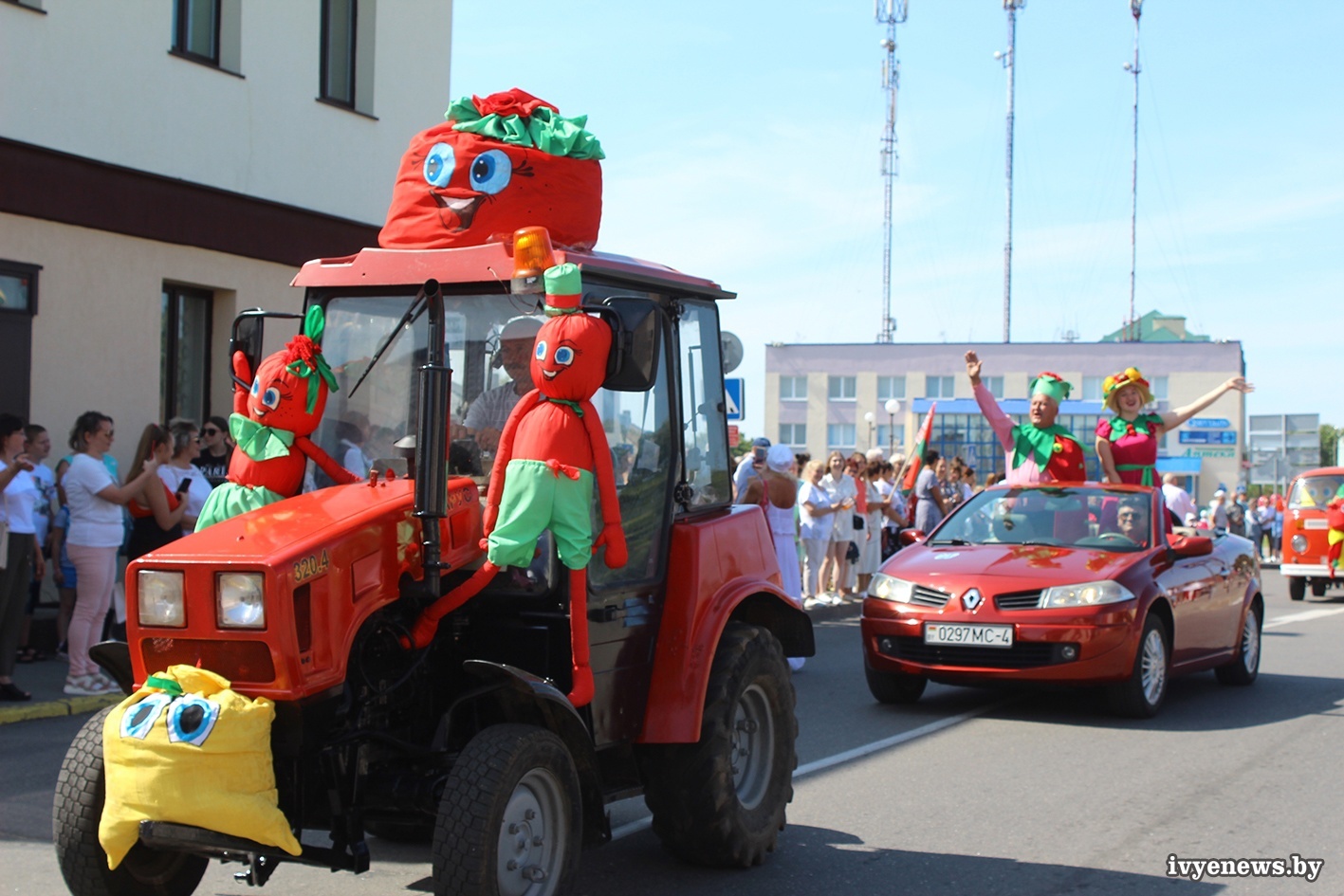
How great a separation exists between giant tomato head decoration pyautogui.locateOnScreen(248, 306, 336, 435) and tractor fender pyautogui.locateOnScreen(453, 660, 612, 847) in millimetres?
Answer: 1121

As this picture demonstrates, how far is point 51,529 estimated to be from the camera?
10.7 meters

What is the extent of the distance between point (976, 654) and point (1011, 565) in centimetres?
70

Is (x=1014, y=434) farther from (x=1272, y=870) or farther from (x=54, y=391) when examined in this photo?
Answer: (x=54, y=391)

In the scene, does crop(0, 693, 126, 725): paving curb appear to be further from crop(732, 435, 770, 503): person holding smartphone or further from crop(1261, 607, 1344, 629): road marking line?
crop(1261, 607, 1344, 629): road marking line

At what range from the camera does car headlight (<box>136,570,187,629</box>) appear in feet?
13.4

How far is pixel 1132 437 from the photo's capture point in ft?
38.4

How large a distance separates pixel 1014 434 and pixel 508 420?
25.3 feet

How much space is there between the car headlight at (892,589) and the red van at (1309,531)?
50.3ft

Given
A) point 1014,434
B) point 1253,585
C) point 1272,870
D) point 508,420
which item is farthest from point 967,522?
point 508,420

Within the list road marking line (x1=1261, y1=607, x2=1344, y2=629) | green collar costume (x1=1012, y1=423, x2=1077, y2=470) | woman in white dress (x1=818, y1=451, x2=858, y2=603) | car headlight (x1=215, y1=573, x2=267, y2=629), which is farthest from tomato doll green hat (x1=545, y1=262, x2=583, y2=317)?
road marking line (x1=1261, y1=607, x2=1344, y2=629)

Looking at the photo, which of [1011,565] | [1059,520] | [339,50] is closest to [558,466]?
[1011,565]

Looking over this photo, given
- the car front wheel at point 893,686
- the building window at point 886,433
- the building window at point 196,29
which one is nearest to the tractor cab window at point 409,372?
the car front wheel at point 893,686

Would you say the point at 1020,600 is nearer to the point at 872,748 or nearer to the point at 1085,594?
the point at 1085,594

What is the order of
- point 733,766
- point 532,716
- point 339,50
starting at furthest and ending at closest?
1. point 339,50
2. point 733,766
3. point 532,716
